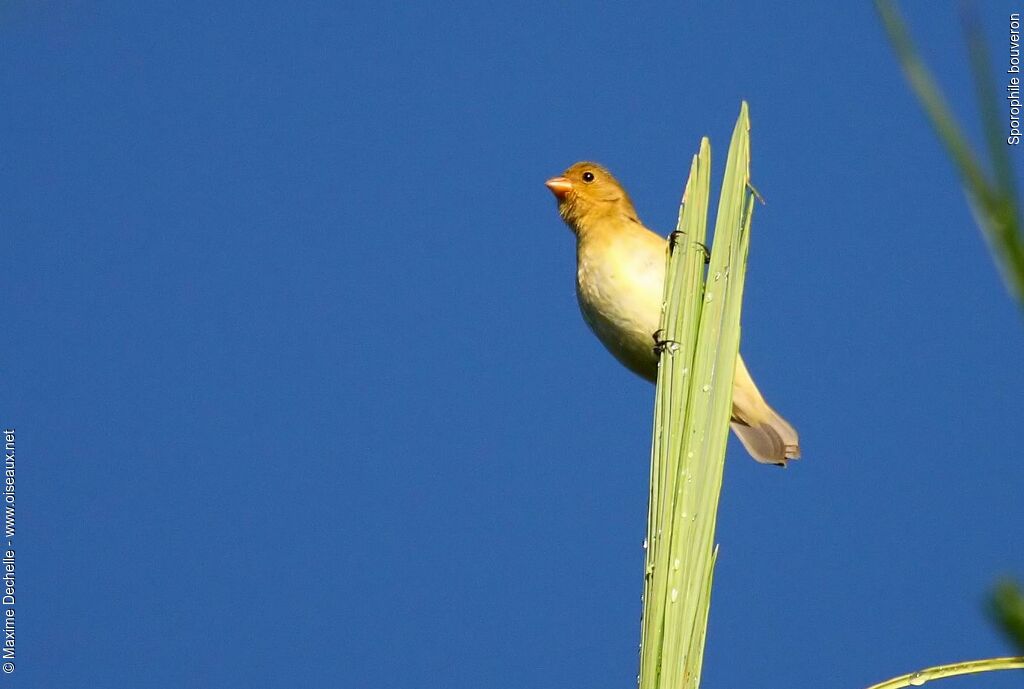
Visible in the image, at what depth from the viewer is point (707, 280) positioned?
152 cm

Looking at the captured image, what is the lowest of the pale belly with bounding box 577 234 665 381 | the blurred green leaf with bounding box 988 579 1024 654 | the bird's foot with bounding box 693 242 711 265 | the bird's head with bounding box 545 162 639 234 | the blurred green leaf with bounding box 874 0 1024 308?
the blurred green leaf with bounding box 988 579 1024 654

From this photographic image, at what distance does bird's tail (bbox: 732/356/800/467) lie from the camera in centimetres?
598

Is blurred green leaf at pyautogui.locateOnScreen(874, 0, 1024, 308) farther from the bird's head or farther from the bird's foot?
the bird's head

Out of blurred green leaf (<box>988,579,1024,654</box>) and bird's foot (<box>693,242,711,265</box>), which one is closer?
blurred green leaf (<box>988,579,1024,654</box>)

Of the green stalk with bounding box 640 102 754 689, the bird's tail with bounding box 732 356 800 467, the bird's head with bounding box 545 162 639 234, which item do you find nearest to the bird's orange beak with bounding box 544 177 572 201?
the bird's head with bounding box 545 162 639 234

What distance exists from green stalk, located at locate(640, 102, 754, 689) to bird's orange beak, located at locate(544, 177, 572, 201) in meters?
5.26

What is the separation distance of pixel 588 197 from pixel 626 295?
1109 millimetres

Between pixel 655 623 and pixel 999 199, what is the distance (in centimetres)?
97

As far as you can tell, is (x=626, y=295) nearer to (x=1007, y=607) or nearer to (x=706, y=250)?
(x=706, y=250)

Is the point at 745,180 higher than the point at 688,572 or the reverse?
higher

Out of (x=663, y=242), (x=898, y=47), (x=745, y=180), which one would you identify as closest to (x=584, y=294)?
(x=663, y=242)

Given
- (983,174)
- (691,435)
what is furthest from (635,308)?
(983,174)

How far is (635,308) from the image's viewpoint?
5.84 m

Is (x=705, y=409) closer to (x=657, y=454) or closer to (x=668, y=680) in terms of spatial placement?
(x=657, y=454)
